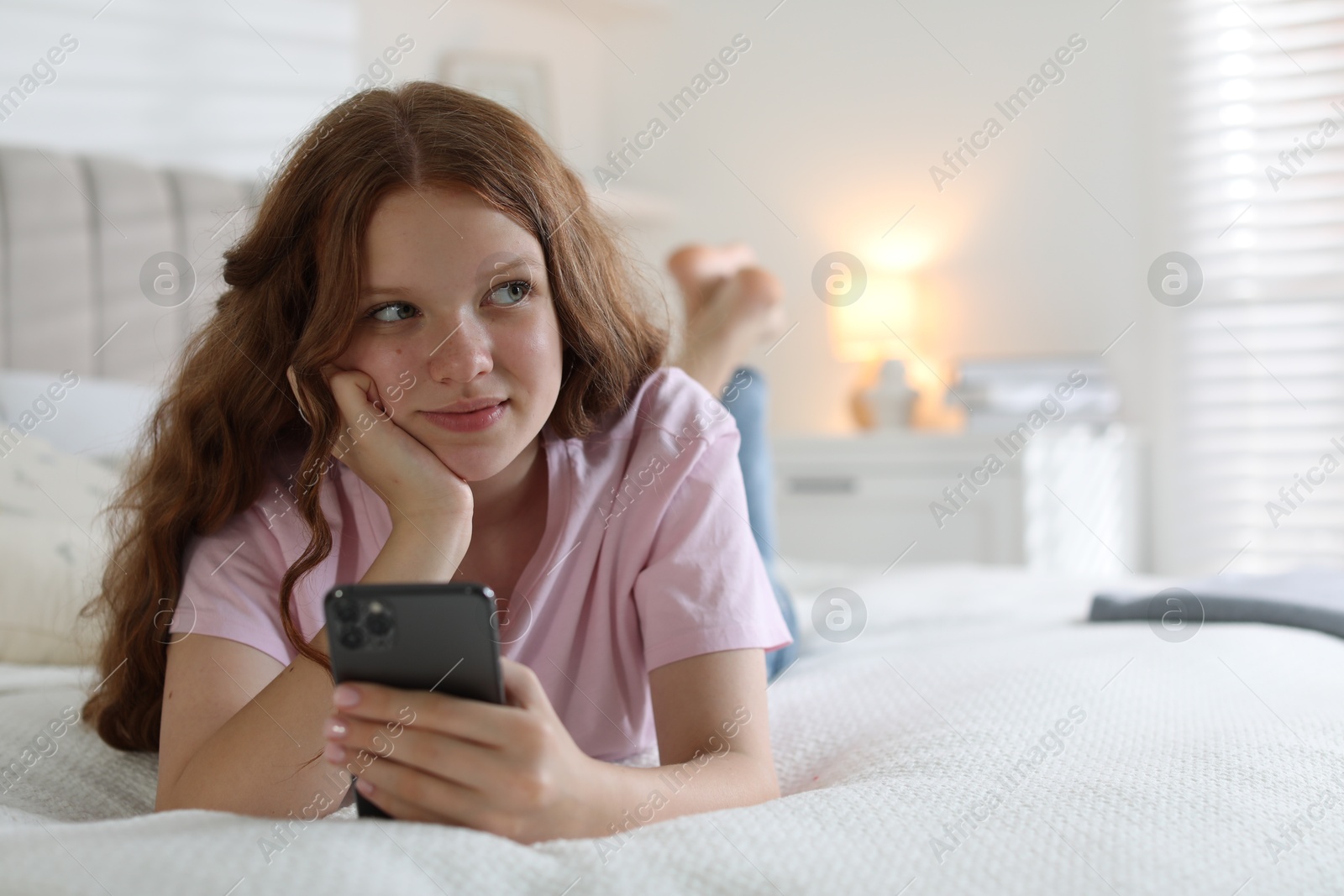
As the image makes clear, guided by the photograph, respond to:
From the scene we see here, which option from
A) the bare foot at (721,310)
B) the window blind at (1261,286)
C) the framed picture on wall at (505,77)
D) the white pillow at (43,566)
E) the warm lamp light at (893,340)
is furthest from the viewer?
the warm lamp light at (893,340)

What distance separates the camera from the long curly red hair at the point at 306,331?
0.75m

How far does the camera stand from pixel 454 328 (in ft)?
2.36

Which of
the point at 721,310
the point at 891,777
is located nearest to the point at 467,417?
the point at 891,777

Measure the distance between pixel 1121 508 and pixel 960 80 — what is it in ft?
3.85

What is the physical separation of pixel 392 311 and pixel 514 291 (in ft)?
0.28

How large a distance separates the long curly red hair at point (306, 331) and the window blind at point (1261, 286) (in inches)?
87.2

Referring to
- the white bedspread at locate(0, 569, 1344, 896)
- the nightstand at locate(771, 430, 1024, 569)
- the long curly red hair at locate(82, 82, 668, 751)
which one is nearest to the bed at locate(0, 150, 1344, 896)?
the white bedspread at locate(0, 569, 1344, 896)

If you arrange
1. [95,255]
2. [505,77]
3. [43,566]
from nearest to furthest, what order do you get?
[43,566]
[95,255]
[505,77]

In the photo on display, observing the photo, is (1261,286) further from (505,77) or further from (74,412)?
(74,412)

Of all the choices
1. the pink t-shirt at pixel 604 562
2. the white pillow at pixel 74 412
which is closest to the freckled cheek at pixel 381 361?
the pink t-shirt at pixel 604 562

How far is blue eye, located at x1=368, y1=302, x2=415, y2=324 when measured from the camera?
0.74 meters

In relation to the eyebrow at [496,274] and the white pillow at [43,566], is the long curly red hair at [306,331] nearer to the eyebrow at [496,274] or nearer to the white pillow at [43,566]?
the eyebrow at [496,274]

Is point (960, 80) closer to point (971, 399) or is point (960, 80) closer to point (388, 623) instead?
point (971, 399)

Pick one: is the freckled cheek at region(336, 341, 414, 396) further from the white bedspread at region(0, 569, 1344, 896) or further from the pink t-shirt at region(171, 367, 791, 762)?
the white bedspread at region(0, 569, 1344, 896)
